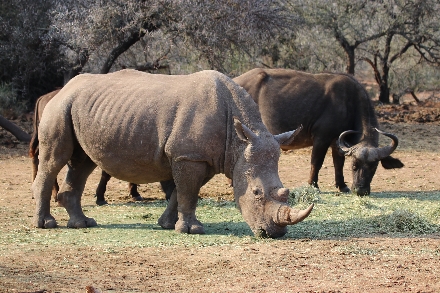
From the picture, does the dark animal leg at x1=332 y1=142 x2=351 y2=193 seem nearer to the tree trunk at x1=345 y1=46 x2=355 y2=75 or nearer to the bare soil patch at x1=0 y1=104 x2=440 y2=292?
the bare soil patch at x1=0 y1=104 x2=440 y2=292

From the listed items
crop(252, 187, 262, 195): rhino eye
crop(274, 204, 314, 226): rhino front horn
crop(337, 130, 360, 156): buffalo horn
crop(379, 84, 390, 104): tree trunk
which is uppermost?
crop(252, 187, 262, 195): rhino eye

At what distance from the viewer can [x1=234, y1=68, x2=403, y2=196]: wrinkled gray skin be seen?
13648 millimetres

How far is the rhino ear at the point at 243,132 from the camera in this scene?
8531 mm

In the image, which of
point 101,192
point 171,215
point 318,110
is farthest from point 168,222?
point 318,110

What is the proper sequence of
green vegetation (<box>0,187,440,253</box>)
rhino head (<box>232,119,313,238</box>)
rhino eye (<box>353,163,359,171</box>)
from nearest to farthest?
rhino head (<box>232,119,313,238</box>), green vegetation (<box>0,187,440,253</box>), rhino eye (<box>353,163,359,171</box>)

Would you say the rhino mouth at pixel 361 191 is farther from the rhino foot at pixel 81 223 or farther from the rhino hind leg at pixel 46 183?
the rhino hind leg at pixel 46 183

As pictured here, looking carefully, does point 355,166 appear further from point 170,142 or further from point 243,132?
point 170,142

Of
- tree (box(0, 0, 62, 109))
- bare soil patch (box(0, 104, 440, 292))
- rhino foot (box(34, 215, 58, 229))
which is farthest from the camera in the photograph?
tree (box(0, 0, 62, 109))

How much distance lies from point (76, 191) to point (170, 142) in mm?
1789

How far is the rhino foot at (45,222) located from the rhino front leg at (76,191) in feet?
0.65

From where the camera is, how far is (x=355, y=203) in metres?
11.5

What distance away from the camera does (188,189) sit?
8977 mm

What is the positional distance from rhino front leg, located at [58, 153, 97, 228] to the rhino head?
87.8 inches

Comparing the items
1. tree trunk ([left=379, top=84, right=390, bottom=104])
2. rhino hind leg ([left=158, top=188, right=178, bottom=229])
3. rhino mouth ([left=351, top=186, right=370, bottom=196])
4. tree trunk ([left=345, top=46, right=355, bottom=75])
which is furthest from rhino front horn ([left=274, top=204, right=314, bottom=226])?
tree trunk ([left=379, top=84, right=390, bottom=104])
